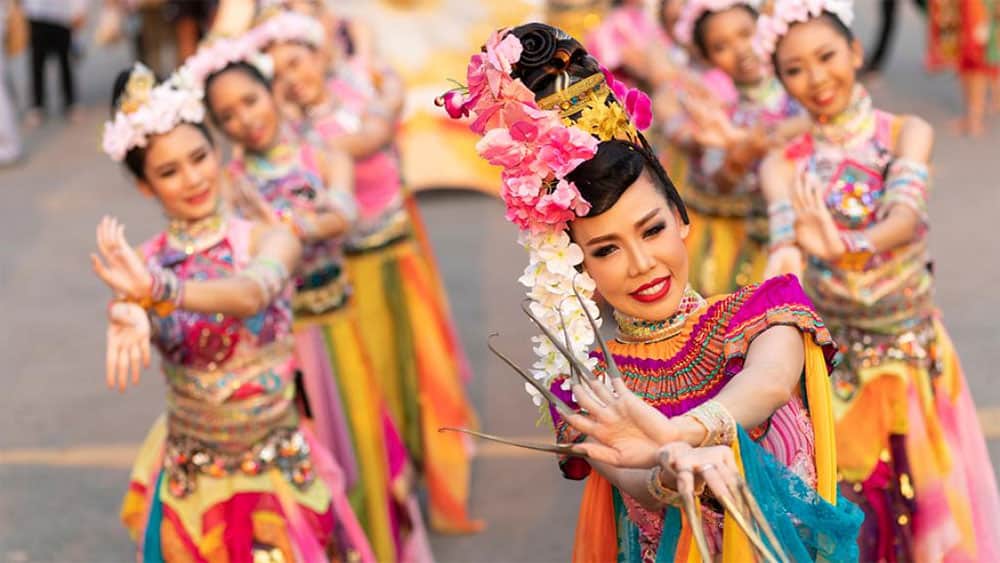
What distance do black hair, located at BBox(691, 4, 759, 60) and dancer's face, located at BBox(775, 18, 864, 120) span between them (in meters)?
1.37

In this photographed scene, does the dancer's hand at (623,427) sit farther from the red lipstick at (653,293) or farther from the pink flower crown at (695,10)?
the pink flower crown at (695,10)

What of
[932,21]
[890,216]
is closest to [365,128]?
[890,216]

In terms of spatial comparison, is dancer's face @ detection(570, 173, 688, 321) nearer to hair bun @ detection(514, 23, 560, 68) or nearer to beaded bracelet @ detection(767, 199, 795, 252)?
hair bun @ detection(514, 23, 560, 68)

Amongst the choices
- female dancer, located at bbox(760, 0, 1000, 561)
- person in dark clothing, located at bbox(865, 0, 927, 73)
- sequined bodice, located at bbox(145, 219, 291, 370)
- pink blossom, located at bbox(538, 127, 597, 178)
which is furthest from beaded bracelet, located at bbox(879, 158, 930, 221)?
person in dark clothing, located at bbox(865, 0, 927, 73)

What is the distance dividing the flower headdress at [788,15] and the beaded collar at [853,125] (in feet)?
0.70

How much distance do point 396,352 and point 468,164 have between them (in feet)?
14.0

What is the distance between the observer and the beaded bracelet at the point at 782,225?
3410 mm

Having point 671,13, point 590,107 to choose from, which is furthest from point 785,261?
point 671,13

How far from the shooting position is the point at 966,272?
7152 millimetres

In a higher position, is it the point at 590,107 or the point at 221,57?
the point at 221,57

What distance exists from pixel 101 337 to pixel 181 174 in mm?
3784

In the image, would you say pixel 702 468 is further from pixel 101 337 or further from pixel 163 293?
pixel 101 337

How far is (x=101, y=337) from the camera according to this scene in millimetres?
7133

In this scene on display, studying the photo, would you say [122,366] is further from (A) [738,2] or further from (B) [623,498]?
(A) [738,2]
